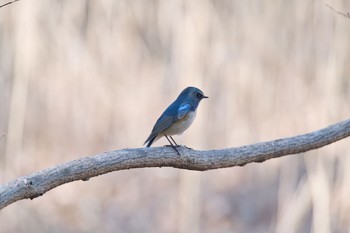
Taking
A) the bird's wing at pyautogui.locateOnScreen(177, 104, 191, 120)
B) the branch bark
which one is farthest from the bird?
the branch bark

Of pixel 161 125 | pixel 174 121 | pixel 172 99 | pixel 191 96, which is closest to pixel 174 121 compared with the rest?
pixel 174 121

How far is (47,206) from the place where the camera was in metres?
15.4

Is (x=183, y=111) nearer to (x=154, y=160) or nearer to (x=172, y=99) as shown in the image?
(x=154, y=160)

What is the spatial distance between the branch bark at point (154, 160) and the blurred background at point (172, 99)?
246 inches

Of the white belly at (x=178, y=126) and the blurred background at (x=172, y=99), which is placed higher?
the blurred background at (x=172, y=99)

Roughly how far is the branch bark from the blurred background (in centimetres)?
624

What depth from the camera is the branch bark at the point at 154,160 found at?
4059 mm

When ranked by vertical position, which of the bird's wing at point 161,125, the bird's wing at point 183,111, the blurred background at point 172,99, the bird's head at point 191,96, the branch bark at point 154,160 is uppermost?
the blurred background at point 172,99

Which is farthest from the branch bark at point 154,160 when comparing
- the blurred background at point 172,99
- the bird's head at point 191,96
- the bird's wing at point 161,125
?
the blurred background at point 172,99

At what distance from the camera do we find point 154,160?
15.2 feet

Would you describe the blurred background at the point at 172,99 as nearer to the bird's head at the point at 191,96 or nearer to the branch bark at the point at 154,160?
the bird's head at the point at 191,96

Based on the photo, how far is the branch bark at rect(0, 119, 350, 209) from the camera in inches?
160

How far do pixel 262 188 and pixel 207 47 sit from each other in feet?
8.48

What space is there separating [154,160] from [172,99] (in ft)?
32.0
